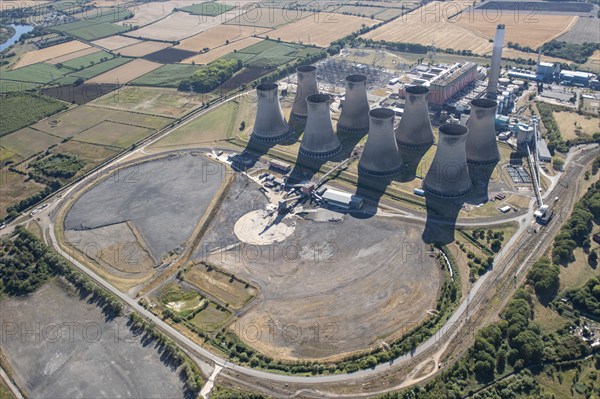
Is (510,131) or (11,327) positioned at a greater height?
(510,131)

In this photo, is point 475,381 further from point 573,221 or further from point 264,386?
point 573,221

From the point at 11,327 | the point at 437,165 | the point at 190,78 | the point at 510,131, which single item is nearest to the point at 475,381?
the point at 437,165

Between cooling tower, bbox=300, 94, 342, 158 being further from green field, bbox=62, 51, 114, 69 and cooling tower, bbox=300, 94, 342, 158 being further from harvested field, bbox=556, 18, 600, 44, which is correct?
harvested field, bbox=556, 18, 600, 44

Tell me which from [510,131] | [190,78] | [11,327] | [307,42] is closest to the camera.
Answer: [11,327]

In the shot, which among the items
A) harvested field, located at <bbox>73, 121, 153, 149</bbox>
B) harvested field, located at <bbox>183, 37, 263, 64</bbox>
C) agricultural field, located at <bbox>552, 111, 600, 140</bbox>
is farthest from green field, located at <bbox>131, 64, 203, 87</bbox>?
agricultural field, located at <bbox>552, 111, 600, 140</bbox>

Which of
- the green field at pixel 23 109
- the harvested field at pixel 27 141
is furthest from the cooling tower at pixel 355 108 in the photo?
the green field at pixel 23 109

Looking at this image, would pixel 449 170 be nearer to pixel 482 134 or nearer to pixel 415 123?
pixel 482 134

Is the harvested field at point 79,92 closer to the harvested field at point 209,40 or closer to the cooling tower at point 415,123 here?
the harvested field at point 209,40

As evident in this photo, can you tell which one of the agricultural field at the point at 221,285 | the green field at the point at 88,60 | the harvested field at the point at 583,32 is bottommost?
the agricultural field at the point at 221,285
